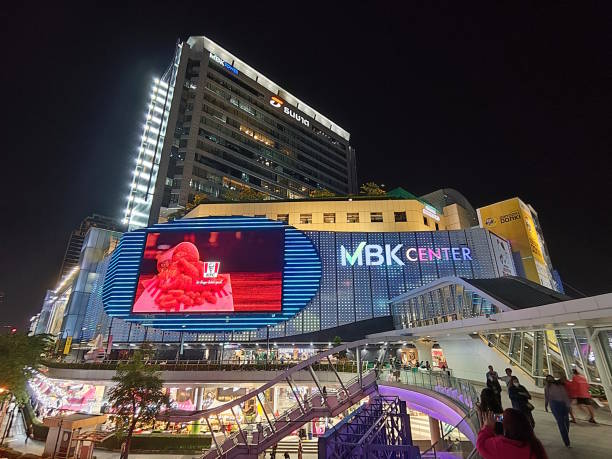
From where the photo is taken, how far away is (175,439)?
23.4 m

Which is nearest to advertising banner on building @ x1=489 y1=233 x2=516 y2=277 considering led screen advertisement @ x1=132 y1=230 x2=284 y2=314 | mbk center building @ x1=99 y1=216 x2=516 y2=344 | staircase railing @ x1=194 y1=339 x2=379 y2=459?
mbk center building @ x1=99 y1=216 x2=516 y2=344

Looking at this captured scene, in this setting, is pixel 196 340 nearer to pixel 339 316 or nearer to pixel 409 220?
pixel 339 316

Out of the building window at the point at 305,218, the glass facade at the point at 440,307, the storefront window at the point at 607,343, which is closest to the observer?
the storefront window at the point at 607,343

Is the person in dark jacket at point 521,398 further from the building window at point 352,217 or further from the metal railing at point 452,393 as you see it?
the building window at point 352,217

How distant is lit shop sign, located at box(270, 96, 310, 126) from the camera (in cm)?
8701

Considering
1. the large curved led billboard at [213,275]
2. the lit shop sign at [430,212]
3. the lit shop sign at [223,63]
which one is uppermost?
the lit shop sign at [223,63]

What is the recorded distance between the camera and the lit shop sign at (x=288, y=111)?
8701 cm

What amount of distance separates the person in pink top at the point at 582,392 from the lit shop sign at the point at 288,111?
87516 millimetres

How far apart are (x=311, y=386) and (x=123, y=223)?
5619 centimetres

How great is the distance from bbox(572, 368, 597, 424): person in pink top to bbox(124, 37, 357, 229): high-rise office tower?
203 feet

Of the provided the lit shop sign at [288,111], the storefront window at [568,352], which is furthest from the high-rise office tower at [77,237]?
the storefront window at [568,352]

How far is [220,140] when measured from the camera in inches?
2805

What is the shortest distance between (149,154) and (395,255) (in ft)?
185

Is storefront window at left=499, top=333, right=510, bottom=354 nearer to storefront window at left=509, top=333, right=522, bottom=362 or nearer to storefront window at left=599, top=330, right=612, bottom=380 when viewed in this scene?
storefront window at left=509, top=333, right=522, bottom=362
